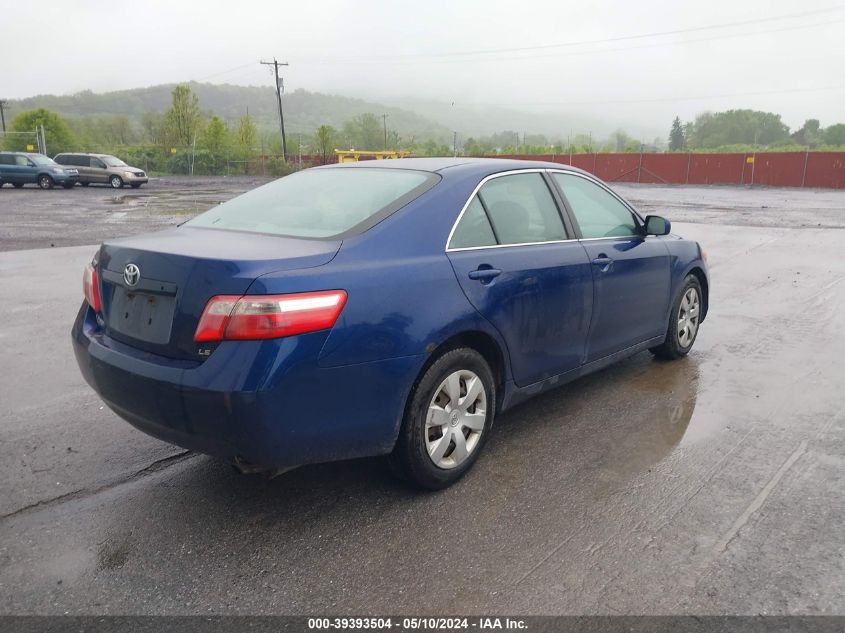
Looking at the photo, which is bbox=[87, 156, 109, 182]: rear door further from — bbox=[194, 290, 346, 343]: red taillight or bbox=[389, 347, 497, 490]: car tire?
bbox=[194, 290, 346, 343]: red taillight

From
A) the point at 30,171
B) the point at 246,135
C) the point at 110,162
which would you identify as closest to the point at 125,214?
the point at 30,171

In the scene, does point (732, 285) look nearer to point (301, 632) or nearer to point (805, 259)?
point (805, 259)

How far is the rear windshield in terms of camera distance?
3.38m

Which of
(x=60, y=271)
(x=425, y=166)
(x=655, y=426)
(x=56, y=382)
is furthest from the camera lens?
(x=60, y=271)

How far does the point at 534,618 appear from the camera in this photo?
2523mm

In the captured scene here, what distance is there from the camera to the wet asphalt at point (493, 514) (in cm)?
266

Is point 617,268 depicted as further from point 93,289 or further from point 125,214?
point 125,214

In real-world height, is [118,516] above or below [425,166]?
below

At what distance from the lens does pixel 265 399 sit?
2.69m

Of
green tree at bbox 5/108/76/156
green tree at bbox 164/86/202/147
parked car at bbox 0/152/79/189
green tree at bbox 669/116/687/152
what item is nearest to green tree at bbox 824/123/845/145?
green tree at bbox 669/116/687/152

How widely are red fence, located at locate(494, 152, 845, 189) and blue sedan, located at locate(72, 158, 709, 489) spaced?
35.8 meters

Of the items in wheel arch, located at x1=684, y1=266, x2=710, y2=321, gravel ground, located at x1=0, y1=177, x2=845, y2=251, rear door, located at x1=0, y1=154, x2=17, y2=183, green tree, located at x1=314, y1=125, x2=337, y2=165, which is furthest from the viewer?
green tree, located at x1=314, y1=125, x2=337, y2=165

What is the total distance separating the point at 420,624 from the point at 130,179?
3582cm

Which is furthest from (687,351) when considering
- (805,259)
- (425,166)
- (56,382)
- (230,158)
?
(230,158)
